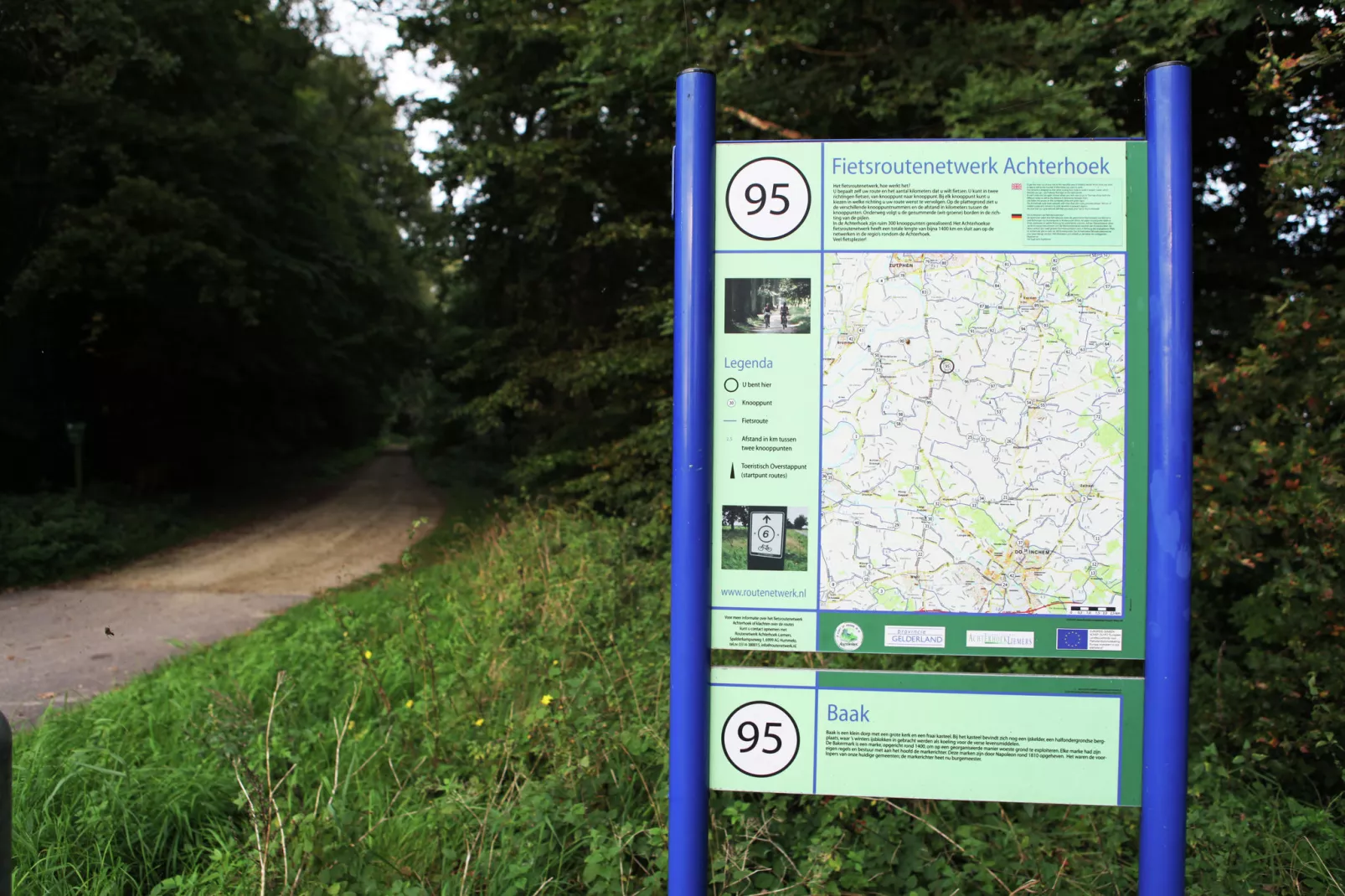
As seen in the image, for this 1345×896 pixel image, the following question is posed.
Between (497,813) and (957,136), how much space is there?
585cm

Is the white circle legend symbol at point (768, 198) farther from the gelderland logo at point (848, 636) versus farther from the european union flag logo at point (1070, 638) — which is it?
the european union flag logo at point (1070, 638)

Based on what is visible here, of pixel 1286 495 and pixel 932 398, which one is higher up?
pixel 932 398

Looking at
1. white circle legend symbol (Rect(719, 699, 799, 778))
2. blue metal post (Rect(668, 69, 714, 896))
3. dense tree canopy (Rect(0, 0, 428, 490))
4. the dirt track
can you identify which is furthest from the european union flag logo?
dense tree canopy (Rect(0, 0, 428, 490))

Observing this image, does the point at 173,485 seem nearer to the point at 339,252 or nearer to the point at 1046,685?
the point at 339,252

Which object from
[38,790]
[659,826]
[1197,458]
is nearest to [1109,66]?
[1197,458]

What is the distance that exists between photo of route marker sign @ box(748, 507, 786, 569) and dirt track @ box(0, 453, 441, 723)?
90.6 inches

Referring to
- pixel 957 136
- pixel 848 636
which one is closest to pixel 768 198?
pixel 848 636

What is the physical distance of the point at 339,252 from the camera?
1867cm

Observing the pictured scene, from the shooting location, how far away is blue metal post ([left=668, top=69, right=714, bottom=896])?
7.49 feet

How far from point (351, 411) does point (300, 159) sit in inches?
724

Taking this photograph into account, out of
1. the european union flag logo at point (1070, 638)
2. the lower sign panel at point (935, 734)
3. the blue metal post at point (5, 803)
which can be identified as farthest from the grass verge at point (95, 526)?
the european union flag logo at point (1070, 638)

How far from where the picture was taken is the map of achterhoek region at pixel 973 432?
2277 millimetres

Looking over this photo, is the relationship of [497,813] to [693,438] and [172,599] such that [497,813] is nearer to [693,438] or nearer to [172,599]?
[693,438]

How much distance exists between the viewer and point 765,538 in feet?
7.59
